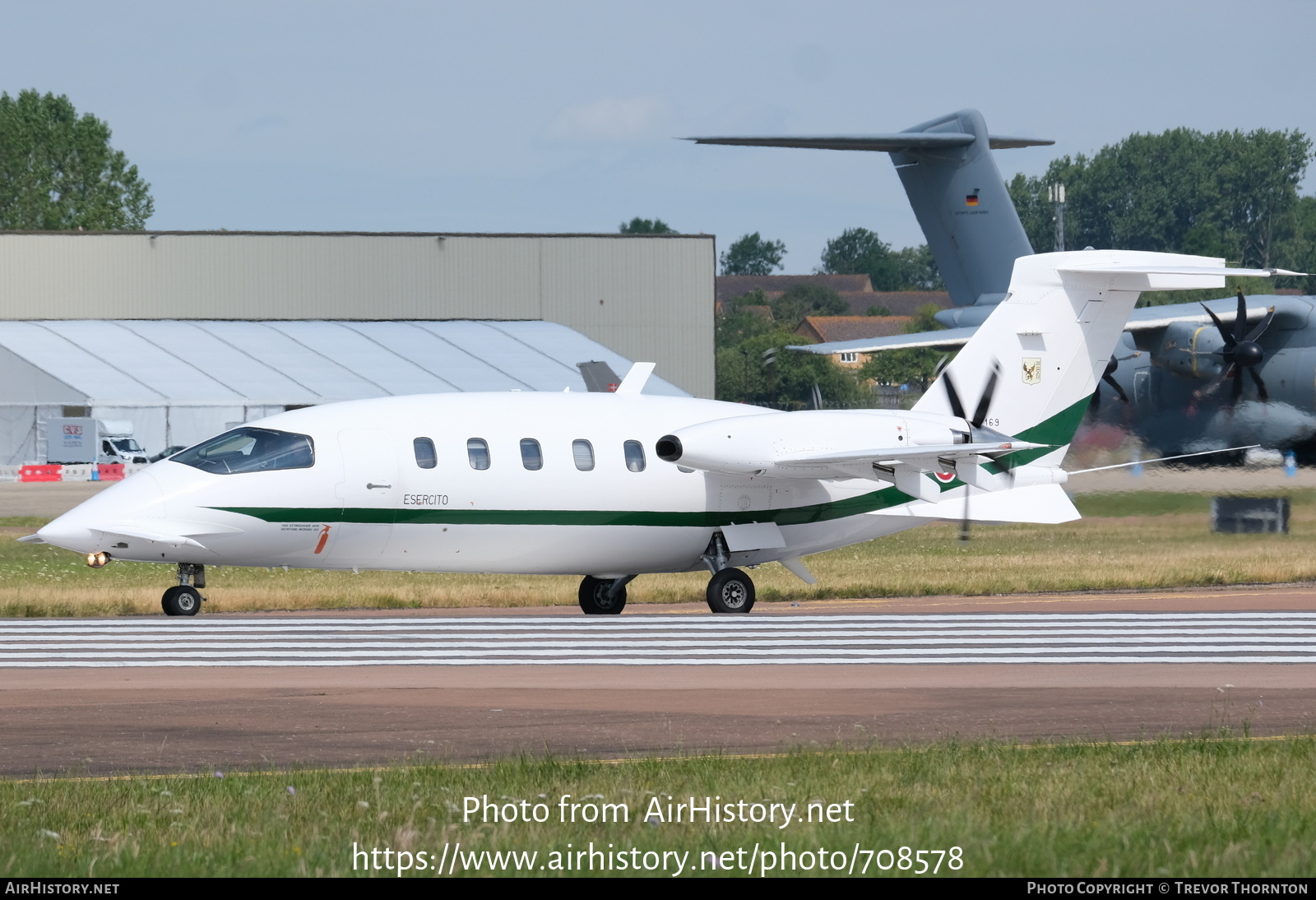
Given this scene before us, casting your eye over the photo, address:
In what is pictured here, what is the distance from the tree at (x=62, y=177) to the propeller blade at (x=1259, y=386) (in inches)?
3653

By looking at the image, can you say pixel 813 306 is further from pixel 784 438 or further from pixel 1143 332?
pixel 784 438

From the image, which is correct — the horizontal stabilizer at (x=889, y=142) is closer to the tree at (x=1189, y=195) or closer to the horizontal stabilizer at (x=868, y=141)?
the horizontal stabilizer at (x=868, y=141)

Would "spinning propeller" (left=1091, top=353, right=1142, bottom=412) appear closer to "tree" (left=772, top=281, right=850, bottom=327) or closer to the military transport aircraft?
the military transport aircraft

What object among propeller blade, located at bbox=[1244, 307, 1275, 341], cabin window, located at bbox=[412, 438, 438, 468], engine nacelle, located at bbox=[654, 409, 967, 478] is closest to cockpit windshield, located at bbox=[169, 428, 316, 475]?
cabin window, located at bbox=[412, 438, 438, 468]

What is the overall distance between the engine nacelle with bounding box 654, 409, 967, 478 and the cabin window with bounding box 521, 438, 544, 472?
1.42 meters

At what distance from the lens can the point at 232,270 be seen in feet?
229

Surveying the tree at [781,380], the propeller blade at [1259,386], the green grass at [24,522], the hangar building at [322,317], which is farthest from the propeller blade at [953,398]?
the tree at [781,380]

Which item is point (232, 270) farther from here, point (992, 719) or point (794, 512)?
point (992, 719)

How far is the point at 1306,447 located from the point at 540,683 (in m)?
20.6

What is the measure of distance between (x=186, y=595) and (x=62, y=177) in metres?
102

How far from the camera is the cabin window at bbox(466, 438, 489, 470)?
20.4m

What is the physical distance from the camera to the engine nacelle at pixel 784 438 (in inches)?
804

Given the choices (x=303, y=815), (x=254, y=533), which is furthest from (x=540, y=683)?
(x=254, y=533)

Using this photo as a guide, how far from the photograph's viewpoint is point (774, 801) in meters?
8.91
